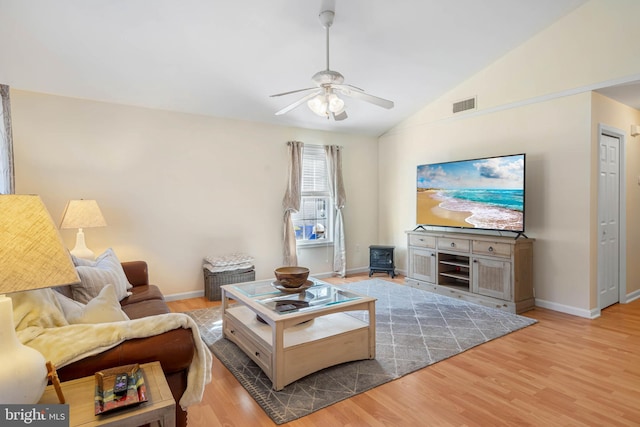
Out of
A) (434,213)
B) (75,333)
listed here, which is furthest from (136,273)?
(434,213)

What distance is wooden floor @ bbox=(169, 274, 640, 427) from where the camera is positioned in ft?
6.70

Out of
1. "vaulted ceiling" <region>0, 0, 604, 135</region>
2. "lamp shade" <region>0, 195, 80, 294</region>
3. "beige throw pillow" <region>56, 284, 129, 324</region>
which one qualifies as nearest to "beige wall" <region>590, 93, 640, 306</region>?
"vaulted ceiling" <region>0, 0, 604, 135</region>

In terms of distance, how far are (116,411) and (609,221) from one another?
505cm

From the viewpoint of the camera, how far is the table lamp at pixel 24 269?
3.29 feet

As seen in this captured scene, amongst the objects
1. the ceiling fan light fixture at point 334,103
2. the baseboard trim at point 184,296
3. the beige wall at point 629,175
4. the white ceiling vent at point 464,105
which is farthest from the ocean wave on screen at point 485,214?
the baseboard trim at point 184,296

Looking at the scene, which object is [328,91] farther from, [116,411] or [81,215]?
[81,215]

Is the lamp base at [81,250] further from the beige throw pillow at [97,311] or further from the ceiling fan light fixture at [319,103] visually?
the ceiling fan light fixture at [319,103]

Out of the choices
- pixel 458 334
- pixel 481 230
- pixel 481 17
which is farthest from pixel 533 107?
pixel 458 334

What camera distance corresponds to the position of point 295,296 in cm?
294

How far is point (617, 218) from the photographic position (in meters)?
4.18

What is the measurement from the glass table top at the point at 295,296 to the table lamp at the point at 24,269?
5.03 ft

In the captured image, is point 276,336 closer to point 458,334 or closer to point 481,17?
point 458,334

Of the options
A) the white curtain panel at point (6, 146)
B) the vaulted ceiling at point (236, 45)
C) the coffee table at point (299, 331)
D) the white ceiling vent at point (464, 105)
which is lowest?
the coffee table at point (299, 331)

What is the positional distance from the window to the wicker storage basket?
1259mm
